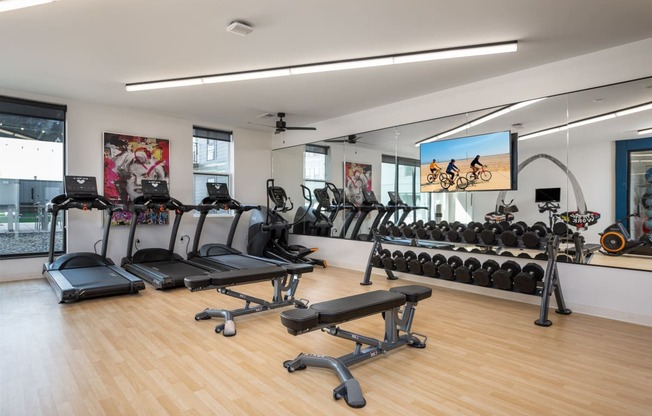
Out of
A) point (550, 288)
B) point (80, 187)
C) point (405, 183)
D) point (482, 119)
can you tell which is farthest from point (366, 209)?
point (80, 187)

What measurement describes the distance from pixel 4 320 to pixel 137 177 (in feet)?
10.5

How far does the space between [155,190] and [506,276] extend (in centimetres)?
503

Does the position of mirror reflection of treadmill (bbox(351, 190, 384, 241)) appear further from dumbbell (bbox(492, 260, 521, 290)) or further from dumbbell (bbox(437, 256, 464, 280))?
dumbbell (bbox(492, 260, 521, 290))

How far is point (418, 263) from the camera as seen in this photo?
4.59 m

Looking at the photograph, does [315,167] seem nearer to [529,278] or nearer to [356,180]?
[356,180]

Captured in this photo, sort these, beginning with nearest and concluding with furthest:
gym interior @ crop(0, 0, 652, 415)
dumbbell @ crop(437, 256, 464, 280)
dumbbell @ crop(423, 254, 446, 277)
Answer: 1. gym interior @ crop(0, 0, 652, 415)
2. dumbbell @ crop(437, 256, 464, 280)
3. dumbbell @ crop(423, 254, 446, 277)

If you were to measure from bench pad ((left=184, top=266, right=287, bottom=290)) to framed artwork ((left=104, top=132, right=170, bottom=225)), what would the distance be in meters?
3.19

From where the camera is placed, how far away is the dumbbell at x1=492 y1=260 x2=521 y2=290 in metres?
3.77

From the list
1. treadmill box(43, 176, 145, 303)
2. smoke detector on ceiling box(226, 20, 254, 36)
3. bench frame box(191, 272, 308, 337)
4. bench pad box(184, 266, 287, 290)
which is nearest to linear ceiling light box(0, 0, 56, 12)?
smoke detector on ceiling box(226, 20, 254, 36)

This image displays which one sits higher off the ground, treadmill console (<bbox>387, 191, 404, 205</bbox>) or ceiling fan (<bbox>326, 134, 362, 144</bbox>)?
ceiling fan (<bbox>326, 134, 362, 144</bbox>)

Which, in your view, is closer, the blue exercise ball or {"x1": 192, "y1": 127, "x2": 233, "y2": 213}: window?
the blue exercise ball

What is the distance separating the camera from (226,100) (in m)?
5.59

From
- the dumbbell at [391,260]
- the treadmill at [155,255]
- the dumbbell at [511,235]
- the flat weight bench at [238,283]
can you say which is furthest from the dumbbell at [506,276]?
the treadmill at [155,255]

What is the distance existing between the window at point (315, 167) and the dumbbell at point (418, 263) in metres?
2.80
